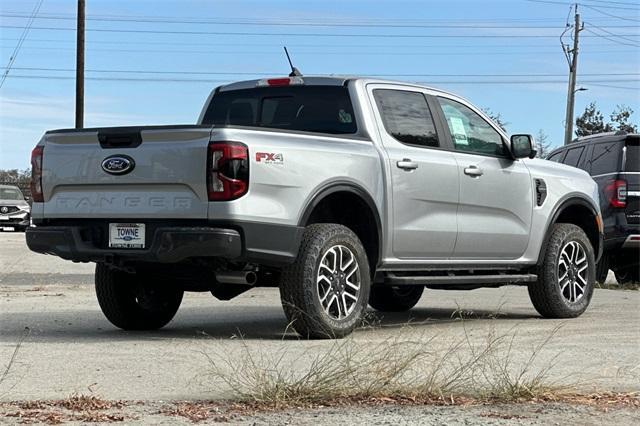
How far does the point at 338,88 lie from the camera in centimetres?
884

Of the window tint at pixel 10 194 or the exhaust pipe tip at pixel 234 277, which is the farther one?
the window tint at pixel 10 194

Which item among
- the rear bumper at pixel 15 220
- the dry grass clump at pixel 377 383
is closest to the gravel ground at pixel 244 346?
the dry grass clump at pixel 377 383

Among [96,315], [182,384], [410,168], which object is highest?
[410,168]

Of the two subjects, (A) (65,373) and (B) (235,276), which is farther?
(B) (235,276)

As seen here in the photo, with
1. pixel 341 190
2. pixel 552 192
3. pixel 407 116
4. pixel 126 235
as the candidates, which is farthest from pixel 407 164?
pixel 126 235

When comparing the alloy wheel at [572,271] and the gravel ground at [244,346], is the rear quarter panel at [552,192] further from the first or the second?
the gravel ground at [244,346]

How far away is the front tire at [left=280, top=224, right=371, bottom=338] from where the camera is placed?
7688mm

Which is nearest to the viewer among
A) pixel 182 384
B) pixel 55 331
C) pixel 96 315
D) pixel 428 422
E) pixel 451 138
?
pixel 428 422

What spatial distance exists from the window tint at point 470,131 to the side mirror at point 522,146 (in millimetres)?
126

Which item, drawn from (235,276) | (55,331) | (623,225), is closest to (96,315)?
(55,331)

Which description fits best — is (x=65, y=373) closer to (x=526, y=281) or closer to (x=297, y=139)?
(x=297, y=139)

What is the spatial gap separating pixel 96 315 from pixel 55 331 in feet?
4.87

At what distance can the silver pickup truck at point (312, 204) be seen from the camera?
7.48 meters

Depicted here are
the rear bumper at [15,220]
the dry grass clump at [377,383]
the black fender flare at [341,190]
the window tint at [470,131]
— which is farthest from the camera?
the rear bumper at [15,220]
